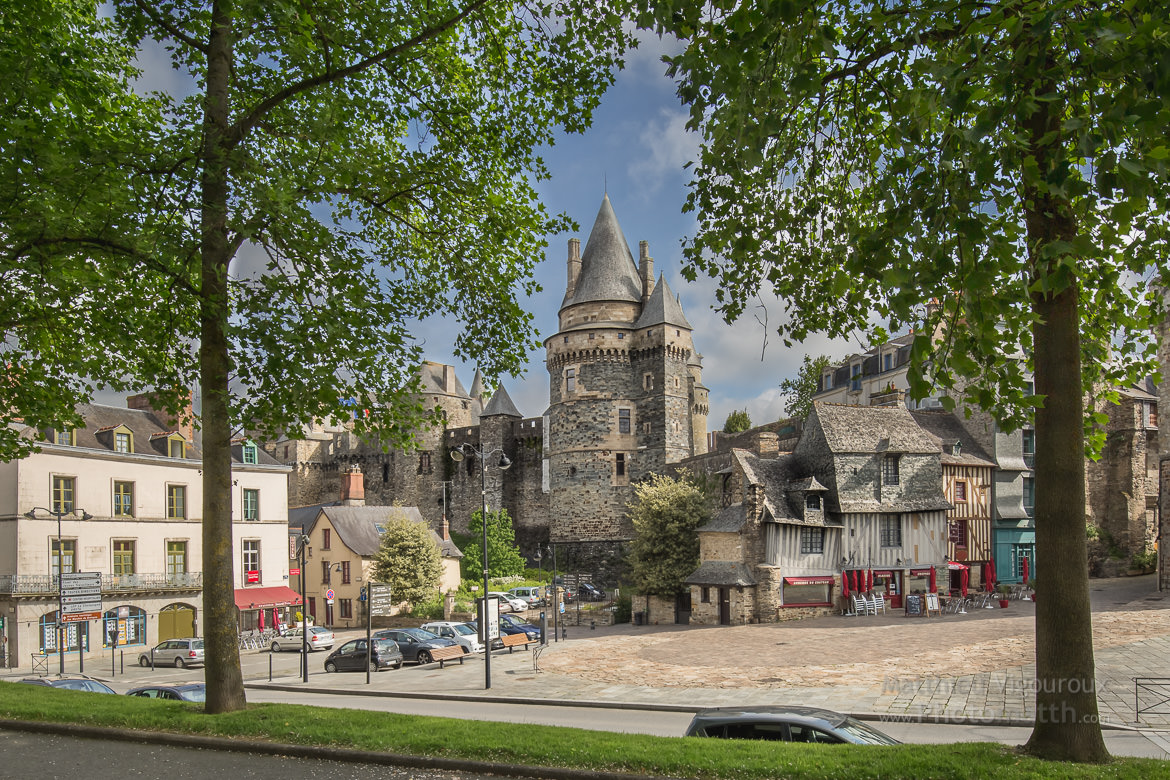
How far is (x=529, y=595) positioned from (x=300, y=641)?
14.9 meters

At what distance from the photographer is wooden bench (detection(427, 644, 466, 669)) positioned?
28031 mm

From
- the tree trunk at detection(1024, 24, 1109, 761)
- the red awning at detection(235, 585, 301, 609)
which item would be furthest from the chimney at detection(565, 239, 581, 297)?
the tree trunk at detection(1024, 24, 1109, 761)

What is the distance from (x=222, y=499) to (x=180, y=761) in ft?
9.90

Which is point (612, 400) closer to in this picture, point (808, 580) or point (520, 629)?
point (808, 580)

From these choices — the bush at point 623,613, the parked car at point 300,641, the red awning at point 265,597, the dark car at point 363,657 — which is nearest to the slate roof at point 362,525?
the red awning at point 265,597

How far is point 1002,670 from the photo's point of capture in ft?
62.6

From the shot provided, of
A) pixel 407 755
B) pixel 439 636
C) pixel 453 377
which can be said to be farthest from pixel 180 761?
pixel 453 377

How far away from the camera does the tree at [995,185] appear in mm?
5051

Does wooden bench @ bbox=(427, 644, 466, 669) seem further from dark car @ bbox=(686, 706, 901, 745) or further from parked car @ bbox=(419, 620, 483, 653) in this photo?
dark car @ bbox=(686, 706, 901, 745)

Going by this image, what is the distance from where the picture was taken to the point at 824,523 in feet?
114

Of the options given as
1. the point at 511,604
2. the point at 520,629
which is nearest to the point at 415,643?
the point at 520,629

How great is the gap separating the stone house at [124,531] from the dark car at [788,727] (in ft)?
82.5

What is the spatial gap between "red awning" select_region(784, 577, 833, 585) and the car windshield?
24.7 meters

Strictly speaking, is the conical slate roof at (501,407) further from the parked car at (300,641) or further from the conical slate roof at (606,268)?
the parked car at (300,641)
